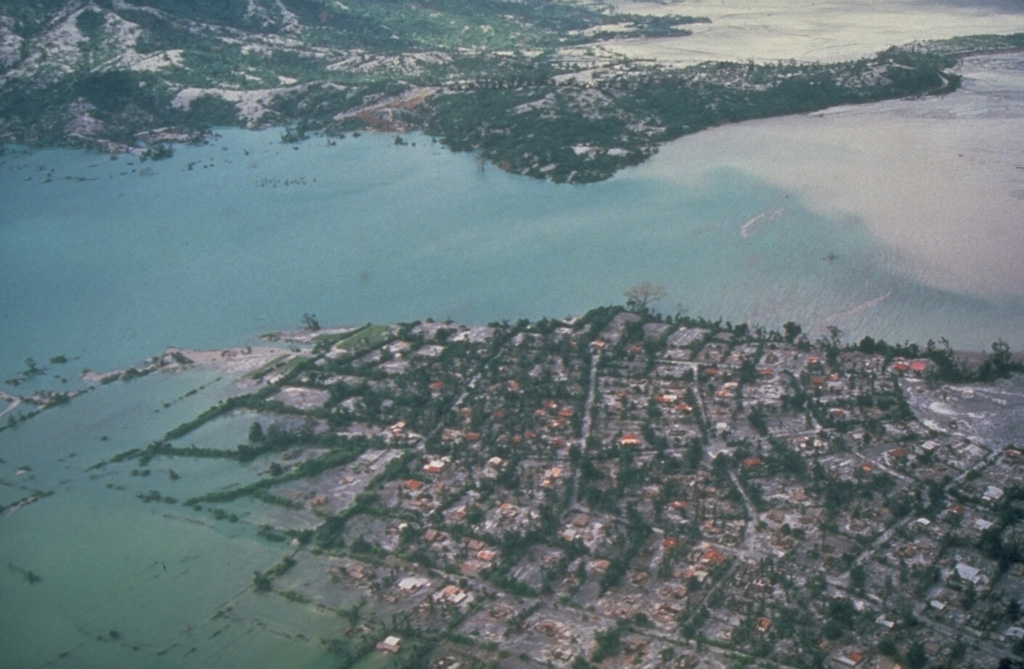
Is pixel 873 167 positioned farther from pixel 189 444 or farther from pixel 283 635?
pixel 283 635

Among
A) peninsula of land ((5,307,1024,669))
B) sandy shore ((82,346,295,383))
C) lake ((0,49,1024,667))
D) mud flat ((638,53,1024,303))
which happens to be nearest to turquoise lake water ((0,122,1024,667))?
lake ((0,49,1024,667))

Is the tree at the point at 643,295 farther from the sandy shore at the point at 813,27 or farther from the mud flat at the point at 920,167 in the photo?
the sandy shore at the point at 813,27

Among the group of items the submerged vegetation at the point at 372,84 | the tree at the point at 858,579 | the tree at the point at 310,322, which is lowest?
the tree at the point at 858,579

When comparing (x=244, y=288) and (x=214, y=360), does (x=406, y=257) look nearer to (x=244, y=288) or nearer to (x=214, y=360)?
(x=244, y=288)

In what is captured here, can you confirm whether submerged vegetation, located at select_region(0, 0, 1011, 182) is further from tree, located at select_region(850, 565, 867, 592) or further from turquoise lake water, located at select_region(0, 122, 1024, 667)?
tree, located at select_region(850, 565, 867, 592)

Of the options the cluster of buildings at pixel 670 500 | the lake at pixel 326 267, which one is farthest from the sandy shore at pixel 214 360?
the cluster of buildings at pixel 670 500

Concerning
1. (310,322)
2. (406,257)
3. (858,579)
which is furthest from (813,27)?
(858,579)
